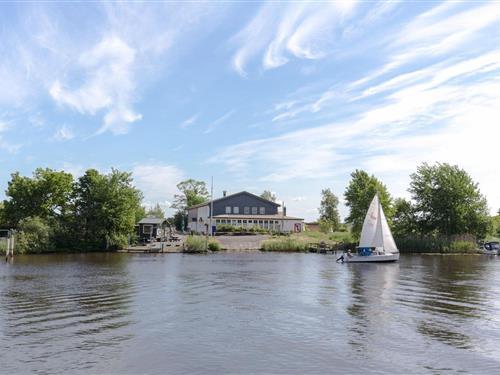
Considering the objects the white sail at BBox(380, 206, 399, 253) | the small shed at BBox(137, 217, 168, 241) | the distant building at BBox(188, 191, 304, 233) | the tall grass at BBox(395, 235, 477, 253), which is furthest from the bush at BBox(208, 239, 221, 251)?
the tall grass at BBox(395, 235, 477, 253)

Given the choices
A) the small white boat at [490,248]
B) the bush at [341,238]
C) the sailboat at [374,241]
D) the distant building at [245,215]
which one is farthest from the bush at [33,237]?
the small white boat at [490,248]

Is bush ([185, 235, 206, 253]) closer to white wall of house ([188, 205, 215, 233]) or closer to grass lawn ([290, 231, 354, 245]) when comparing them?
grass lawn ([290, 231, 354, 245])

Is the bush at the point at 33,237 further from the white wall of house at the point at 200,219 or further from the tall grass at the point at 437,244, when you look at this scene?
the tall grass at the point at 437,244

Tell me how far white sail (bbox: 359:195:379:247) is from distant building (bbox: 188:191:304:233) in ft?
115

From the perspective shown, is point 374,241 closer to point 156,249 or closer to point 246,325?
point 156,249

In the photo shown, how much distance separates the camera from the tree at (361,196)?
269ft

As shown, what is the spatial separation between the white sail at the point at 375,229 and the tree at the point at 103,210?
120 feet

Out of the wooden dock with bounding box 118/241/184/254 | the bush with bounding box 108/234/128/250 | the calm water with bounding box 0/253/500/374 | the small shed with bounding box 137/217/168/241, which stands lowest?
the calm water with bounding box 0/253/500/374

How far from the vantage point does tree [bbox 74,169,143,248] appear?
75312 mm

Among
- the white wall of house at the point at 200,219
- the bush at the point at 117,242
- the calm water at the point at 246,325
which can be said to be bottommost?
the calm water at the point at 246,325

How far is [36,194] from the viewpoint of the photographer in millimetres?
74375

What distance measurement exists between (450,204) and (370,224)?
30869mm

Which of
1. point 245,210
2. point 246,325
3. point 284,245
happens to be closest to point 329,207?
point 245,210

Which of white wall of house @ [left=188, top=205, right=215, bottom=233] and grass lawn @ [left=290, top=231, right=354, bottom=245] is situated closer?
grass lawn @ [left=290, top=231, right=354, bottom=245]
